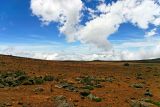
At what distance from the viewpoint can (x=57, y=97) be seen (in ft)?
100.0

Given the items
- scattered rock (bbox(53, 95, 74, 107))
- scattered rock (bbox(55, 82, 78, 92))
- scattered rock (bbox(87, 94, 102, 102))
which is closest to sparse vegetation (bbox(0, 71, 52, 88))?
scattered rock (bbox(55, 82, 78, 92))

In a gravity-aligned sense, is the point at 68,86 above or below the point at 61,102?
above

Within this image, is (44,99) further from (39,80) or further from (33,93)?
(39,80)

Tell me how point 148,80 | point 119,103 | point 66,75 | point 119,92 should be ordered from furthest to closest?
point 148,80 → point 66,75 → point 119,92 → point 119,103

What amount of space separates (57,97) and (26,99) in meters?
2.64

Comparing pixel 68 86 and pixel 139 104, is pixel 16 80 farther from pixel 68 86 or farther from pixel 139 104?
pixel 139 104

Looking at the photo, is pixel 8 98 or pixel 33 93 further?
pixel 33 93

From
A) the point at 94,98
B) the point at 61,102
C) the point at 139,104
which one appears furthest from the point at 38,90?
the point at 139,104

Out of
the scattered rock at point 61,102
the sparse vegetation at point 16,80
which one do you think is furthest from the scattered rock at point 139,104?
the sparse vegetation at point 16,80

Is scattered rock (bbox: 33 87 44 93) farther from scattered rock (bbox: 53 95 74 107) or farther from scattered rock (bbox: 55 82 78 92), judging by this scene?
scattered rock (bbox: 53 95 74 107)

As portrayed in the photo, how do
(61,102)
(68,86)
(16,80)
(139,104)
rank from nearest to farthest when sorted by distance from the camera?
(61,102) → (139,104) → (68,86) → (16,80)

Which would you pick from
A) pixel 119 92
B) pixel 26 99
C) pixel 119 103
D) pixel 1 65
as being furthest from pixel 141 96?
pixel 1 65

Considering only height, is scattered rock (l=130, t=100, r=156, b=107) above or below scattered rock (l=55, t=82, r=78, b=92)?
below

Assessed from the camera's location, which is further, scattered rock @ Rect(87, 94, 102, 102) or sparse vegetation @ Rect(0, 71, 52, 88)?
sparse vegetation @ Rect(0, 71, 52, 88)
